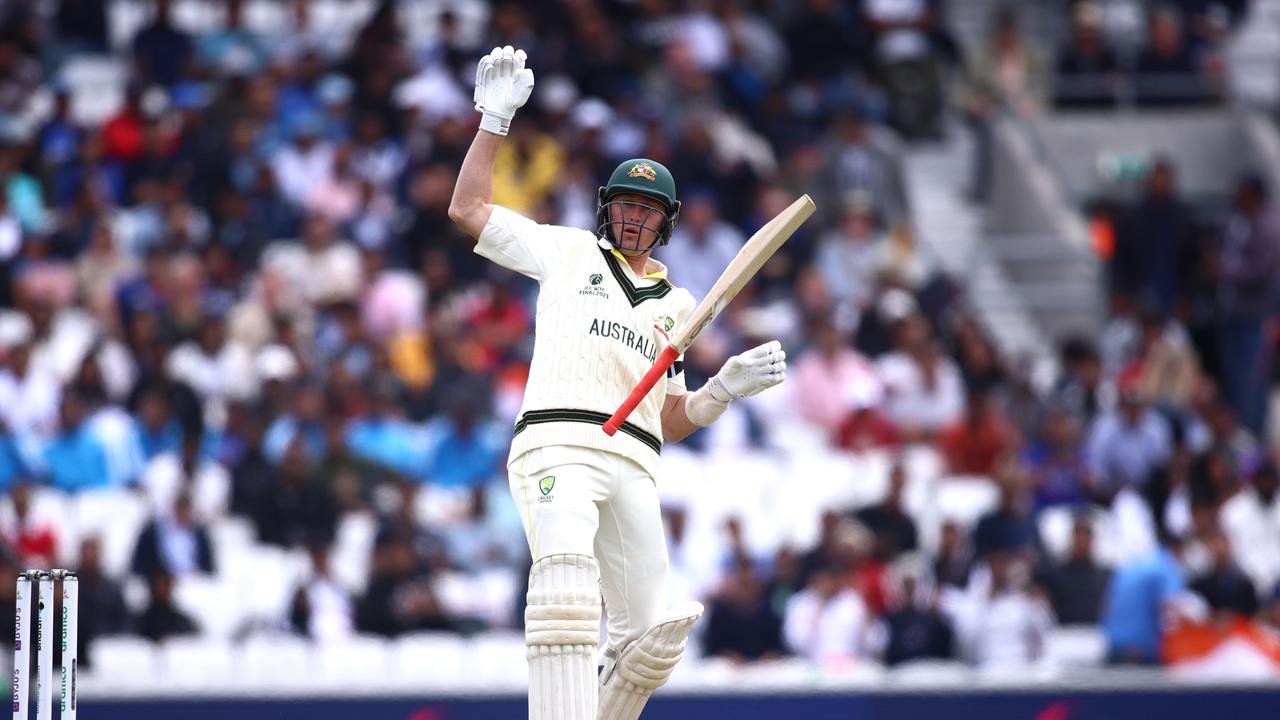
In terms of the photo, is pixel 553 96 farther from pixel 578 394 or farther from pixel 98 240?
pixel 578 394

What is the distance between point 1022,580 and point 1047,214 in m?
6.22

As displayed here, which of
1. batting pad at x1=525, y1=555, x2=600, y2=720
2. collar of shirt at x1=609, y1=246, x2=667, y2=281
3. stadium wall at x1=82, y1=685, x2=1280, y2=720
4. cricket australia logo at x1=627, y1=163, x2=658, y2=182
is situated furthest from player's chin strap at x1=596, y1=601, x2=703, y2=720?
stadium wall at x1=82, y1=685, x2=1280, y2=720

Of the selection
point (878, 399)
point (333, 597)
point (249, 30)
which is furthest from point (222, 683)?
point (249, 30)

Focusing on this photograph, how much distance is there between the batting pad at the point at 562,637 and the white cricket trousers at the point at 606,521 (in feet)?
0.29

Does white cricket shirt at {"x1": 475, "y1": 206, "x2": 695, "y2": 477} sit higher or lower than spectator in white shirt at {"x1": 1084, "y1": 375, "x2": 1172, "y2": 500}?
lower

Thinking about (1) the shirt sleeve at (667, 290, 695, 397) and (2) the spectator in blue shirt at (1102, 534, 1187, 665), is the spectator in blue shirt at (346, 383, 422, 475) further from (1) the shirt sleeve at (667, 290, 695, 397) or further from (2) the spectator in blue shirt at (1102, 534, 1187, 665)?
(1) the shirt sleeve at (667, 290, 695, 397)

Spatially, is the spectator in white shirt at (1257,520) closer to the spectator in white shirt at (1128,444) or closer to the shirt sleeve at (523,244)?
the spectator in white shirt at (1128,444)

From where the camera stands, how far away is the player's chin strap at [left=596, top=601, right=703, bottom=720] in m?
8.45

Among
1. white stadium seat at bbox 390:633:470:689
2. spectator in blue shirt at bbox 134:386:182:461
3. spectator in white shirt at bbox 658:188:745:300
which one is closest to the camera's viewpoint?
white stadium seat at bbox 390:633:470:689

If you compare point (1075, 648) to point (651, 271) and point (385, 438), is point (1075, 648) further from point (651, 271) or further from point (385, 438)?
point (651, 271)

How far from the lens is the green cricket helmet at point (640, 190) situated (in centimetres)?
859

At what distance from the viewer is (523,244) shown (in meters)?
8.58

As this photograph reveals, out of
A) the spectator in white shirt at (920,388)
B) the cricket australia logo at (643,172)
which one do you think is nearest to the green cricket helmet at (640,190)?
the cricket australia logo at (643,172)

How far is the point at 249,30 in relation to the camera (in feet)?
63.8
